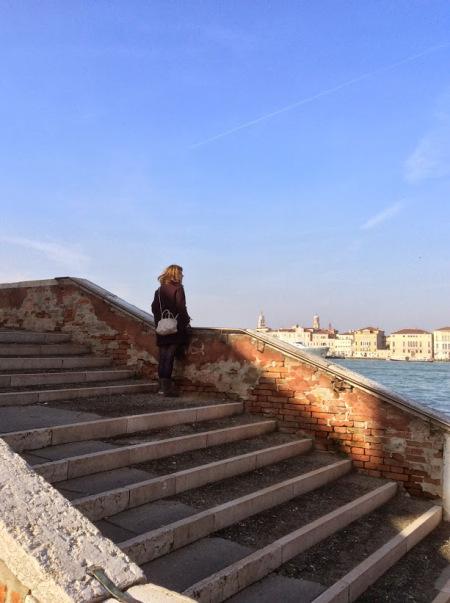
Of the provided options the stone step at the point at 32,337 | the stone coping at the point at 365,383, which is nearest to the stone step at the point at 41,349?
the stone step at the point at 32,337

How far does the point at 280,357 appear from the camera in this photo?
575 centimetres

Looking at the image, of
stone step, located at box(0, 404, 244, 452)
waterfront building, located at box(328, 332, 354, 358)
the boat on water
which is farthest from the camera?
waterfront building, located at box(328, 332, 354, 358)

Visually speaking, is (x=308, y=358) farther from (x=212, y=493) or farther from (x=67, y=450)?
(x=67, y=450)

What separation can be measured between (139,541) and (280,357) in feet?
10.6

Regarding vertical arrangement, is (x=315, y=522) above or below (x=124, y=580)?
below

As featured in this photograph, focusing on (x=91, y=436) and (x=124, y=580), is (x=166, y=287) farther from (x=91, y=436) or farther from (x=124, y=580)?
(x=124, y=580)

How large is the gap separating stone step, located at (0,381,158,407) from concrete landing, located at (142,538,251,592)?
2.61 m

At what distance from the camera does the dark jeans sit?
6.09m

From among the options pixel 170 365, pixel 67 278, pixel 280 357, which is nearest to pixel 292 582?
pixel 280 357

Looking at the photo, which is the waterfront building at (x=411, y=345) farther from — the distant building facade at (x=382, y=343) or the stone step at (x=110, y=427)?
the stone step at (x=110, y=427)

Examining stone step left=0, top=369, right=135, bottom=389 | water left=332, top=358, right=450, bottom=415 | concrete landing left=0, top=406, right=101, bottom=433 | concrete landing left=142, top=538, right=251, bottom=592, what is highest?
stone step left=0, top=369, right=135, bottom=389

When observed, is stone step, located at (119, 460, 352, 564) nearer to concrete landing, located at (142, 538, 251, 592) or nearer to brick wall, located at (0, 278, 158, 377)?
concrete landing, located at (142, 538, 251, 592)

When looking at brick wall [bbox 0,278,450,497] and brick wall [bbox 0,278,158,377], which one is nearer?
brick wall [bbox 0,278,450,497]

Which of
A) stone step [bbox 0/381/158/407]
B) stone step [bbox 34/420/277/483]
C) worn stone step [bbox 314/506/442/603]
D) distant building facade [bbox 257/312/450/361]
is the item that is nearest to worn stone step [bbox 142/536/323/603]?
worn stone step [bbox 314/506/442/603]
